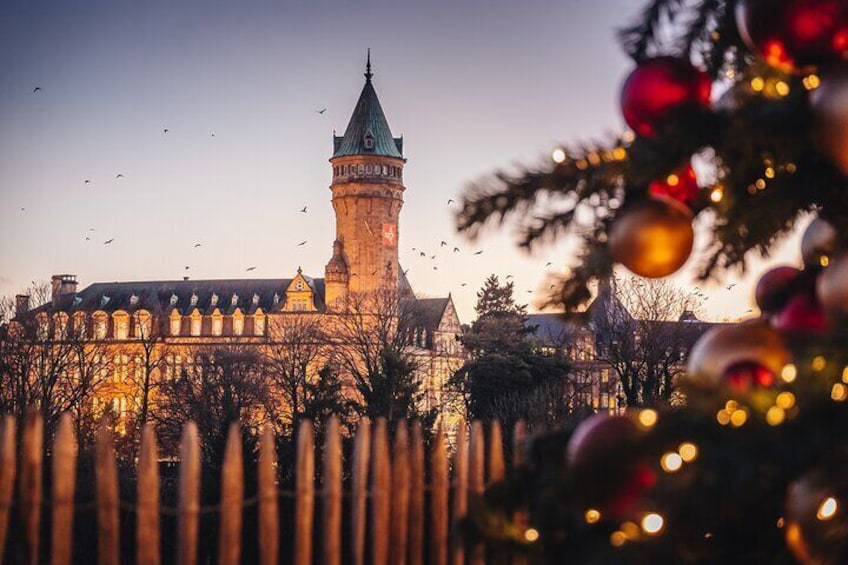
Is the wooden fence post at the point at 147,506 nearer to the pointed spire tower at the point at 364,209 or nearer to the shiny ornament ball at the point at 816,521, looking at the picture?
the shiny ornament ball at the point at 816,521

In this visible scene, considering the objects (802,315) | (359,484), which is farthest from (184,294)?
(802,315)

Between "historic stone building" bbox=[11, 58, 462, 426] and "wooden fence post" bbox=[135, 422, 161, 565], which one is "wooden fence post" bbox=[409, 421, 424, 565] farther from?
"historic stone building" bbox=[11, 58, 462, 426]

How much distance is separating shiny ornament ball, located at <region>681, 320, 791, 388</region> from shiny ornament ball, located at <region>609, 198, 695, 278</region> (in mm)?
188

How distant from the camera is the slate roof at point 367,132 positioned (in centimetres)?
8031

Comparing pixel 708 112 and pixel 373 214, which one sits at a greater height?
pixel 373 214

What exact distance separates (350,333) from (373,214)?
22.0 meters

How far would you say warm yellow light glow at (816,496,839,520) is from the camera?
215 centimetres

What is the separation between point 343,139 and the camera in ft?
267

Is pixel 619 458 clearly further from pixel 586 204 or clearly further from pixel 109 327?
pixel 109 327

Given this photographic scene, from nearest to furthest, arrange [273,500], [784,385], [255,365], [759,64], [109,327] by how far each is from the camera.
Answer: [784,385] < [759,64] < [273,500] < [255,365] < [109,327]

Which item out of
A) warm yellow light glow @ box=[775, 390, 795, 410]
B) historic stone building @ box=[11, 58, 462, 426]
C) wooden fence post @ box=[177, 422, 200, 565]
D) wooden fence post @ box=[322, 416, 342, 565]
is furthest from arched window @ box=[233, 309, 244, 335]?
warm yellow light glow @ box=[775, 390, 795, 410]

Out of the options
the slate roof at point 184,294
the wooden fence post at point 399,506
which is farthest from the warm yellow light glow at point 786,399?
the slate roof at point 184,294

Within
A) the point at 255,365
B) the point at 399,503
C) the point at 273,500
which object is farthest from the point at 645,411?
the point at 255,365

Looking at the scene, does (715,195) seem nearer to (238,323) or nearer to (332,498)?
(332,498)
